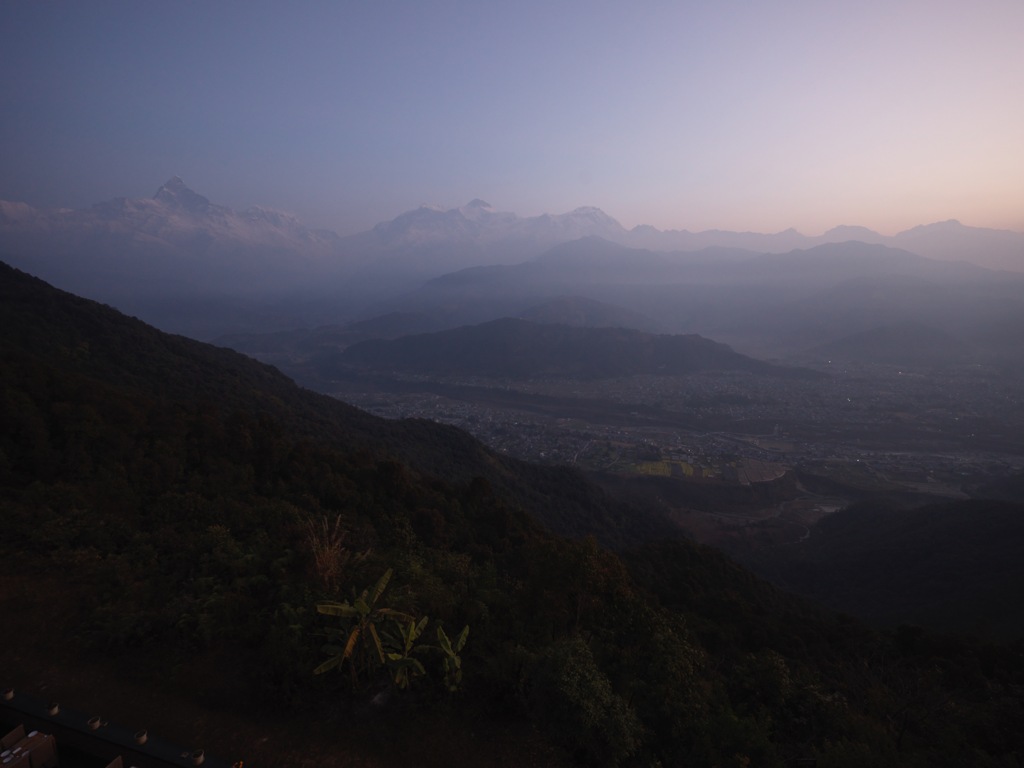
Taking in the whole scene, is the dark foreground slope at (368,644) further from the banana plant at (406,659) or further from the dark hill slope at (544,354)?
the dark hill slope at (544,354)

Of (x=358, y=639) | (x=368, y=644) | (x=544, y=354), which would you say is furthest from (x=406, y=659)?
Answer: (x=544, y=354)

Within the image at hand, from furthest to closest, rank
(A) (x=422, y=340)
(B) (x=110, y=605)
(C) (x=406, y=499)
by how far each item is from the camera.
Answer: (A) (x=422, y=340) → (C) (x=406, y=499) → (B) (x=110, y=605)

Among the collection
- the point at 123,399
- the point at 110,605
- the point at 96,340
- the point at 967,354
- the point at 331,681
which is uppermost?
the point at 96,340

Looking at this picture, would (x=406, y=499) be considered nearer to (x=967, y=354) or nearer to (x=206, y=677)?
(x=206, y=677)

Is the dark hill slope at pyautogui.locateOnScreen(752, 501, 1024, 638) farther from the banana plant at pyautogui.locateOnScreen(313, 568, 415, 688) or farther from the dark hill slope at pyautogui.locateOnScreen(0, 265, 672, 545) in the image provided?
the banana plant at pyautogui.locateOnScreen(313, 568, 415, 688)

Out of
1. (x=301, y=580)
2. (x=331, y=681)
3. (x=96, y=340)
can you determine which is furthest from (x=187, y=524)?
(x=96, y=340)

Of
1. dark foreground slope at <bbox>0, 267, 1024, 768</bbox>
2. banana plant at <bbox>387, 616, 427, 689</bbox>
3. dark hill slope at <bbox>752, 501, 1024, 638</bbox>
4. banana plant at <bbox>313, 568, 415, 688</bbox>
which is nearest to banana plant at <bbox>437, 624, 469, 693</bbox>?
dark foreground slope at <bbox>0, 267, 1024, 768</bbox>

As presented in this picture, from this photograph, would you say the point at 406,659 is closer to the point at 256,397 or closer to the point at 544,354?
the point at 256,397
